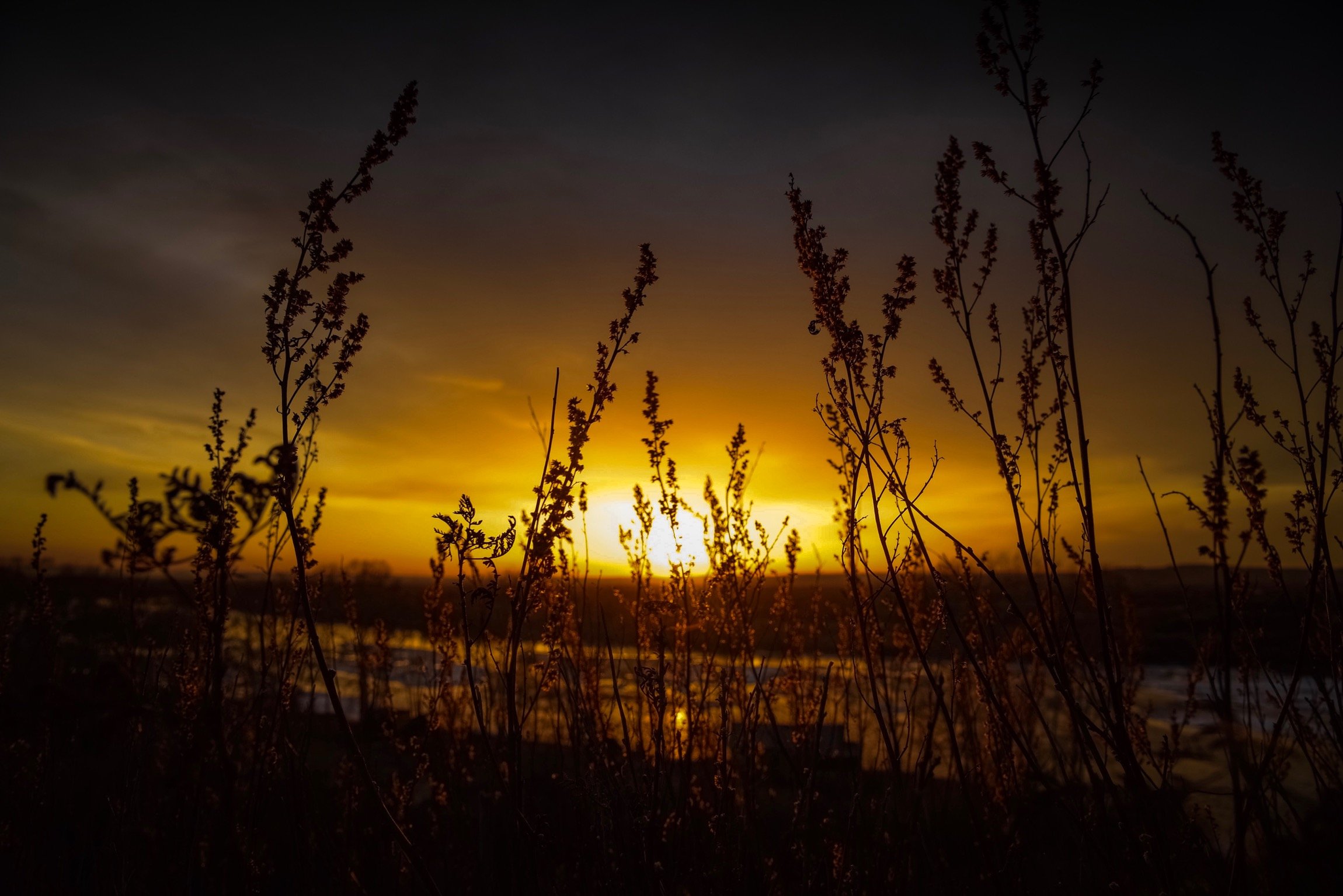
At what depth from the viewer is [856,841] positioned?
2.31m

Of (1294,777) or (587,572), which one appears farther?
(1294,777)

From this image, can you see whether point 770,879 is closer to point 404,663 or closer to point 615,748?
point 615,748

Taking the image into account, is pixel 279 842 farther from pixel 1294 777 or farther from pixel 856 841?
pixel 1294 777

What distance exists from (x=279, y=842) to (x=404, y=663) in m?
8.11

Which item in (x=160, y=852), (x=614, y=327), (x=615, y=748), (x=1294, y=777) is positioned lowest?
(x=1294, y=777)

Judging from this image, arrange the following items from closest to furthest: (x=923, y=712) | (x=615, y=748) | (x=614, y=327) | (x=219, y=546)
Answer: (x=219, y=546)
(x=614, y=327)
(x=615, y=748)
(x=923, y=712)

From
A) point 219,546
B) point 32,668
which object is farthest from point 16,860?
point 32,668

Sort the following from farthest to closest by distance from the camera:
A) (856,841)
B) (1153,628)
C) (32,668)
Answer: (1153,628), (32,668), (856,841)

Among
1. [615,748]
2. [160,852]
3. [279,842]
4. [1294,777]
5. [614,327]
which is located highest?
[614,327]

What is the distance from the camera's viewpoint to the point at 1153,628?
47.5 feet

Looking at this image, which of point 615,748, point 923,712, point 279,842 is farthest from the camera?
point 923,712

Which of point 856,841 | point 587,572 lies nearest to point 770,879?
point 856,841

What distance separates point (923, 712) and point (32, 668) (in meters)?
7.22

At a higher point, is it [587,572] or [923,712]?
[587,572]
